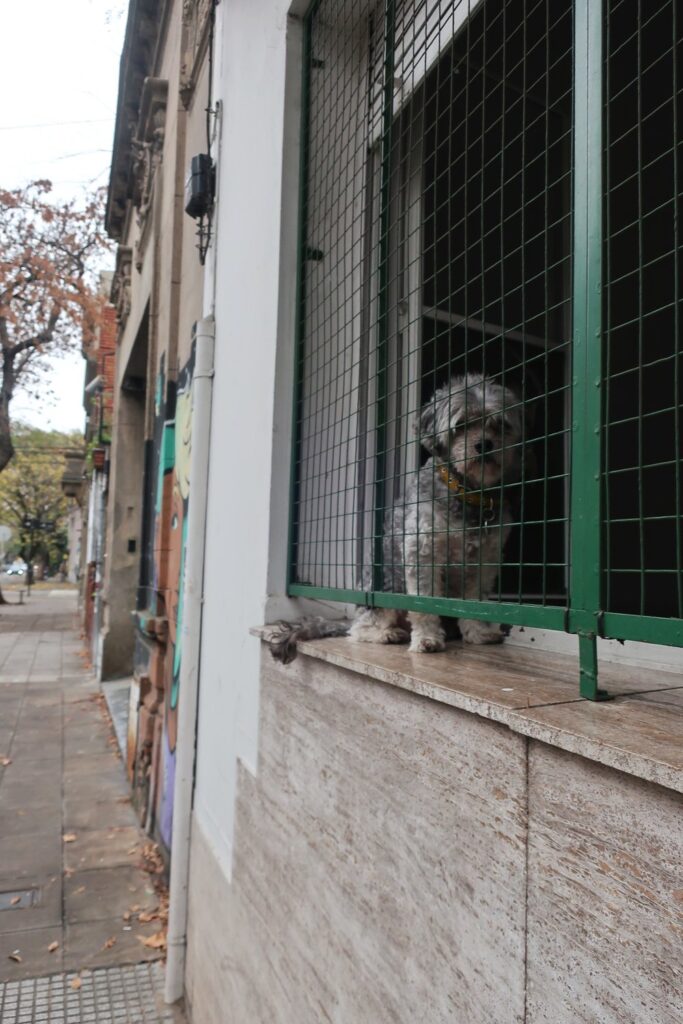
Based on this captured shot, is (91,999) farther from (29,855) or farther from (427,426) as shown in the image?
(427,426)

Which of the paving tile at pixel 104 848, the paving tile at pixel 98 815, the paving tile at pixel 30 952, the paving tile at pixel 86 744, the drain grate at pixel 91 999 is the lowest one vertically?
the drain grate at pixel 91 999

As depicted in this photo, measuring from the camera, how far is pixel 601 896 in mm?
1148

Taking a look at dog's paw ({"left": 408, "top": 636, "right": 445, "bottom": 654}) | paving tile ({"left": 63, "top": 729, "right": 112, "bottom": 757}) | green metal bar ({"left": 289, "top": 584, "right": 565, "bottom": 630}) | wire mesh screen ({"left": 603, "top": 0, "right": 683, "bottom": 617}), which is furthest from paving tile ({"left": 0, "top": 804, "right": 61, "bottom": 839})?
wire mesh screen ({"left": 603, "top": 0, "right": 683, "bottom": 617})

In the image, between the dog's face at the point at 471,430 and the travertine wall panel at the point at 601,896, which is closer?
the travertine wall panel at the point at 601,896

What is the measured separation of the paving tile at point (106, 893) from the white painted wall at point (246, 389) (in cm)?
134

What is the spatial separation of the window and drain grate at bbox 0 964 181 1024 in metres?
2.53

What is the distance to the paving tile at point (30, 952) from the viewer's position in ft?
13.0

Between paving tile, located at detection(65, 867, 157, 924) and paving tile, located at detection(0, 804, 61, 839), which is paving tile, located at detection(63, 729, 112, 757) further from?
paving tile, located at detection(65, 867, 157, 924)

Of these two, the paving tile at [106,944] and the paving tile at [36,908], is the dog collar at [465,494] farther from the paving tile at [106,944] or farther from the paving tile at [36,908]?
the paving tile at [36,908]

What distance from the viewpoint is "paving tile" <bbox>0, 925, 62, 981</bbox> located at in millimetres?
3949

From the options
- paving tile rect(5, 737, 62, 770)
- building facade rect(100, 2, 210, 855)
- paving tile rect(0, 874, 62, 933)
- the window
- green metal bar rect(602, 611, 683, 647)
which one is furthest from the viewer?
paving tile rect(5, 737, 62, 770)

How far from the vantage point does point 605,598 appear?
54.6 inches

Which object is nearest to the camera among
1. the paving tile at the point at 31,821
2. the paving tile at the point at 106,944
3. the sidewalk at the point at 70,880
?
the sidewalk at the point at 70,880

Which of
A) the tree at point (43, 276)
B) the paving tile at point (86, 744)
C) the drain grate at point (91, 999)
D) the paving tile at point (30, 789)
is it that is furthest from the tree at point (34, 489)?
the drain grate at point (91, 999)
